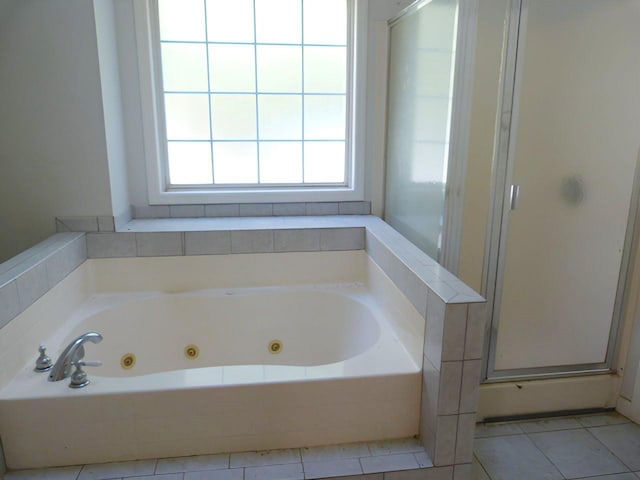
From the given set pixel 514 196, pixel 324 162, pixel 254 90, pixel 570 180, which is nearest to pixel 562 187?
pixel 570 180

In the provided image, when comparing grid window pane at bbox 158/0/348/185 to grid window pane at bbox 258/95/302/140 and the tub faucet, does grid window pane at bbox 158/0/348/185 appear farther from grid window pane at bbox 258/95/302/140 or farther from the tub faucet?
the tub faucet

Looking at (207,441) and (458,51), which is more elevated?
(458,51)

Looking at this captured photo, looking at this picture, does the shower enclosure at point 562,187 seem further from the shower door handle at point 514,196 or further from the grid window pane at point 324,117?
the grid window pane at point 324,117

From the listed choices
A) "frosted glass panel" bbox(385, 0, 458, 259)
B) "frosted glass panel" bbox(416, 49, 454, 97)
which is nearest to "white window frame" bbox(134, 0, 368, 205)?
"frosted glass panel" bbox(385, 0, 458, 259)

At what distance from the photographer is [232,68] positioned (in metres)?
2.54

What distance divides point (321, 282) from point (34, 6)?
180 cm

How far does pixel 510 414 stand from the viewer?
2.10 m

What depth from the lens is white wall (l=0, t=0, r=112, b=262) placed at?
6.53 ft

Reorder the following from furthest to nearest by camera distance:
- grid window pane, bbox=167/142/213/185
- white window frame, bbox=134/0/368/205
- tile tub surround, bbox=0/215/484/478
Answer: grid window pane, bbox=167/142/213/185, white window frame, bbox=134/0/368/205, tile tub surround, bbox=0/215/484/478

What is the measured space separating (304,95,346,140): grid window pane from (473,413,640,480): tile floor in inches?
67.9

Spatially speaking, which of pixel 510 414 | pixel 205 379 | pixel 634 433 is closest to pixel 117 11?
pixel 205 379

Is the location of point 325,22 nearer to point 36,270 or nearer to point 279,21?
point 279,21

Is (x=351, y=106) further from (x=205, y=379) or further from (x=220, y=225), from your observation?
(x=205, y=379)

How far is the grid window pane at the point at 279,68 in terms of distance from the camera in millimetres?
2555
